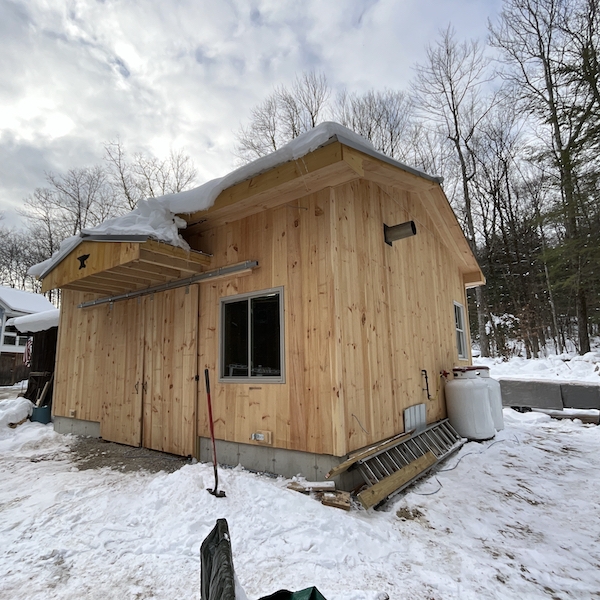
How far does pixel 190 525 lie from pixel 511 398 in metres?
8.18

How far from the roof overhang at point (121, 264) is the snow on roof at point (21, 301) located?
579 inches

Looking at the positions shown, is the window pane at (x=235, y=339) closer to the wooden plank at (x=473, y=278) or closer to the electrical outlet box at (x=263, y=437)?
the electrical outlet box at (x=263, y=437)

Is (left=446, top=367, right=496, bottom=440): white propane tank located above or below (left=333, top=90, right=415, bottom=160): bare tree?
below

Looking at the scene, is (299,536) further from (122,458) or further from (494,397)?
A: (494,397)

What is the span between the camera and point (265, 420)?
4035mm

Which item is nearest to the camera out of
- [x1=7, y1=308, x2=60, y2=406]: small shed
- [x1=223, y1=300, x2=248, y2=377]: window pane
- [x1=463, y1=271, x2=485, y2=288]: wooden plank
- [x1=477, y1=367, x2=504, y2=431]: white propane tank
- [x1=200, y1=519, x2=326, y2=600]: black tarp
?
[x1=200, y1=519, x2=326, y2=600]: black tarp

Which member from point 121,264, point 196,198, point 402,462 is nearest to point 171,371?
point 121,264

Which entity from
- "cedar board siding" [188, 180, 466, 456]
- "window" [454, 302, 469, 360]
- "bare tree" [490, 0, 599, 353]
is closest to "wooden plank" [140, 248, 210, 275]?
→ "cedar board siding" [188, 180, 466, 456]

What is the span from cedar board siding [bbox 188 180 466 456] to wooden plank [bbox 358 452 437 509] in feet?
1.37

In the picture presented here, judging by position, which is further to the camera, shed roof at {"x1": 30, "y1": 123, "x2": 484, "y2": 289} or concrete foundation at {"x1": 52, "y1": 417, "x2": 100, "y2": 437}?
concrete foundation at {"x1": 52, "y1": 417, "x2": 100, "y2": 437}

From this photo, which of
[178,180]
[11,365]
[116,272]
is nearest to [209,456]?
[116,272]

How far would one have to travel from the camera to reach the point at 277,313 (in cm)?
414

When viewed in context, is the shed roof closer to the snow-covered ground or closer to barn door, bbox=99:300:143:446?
barn door, bbox=99:300:143:446

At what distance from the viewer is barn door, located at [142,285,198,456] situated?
15.7ft
